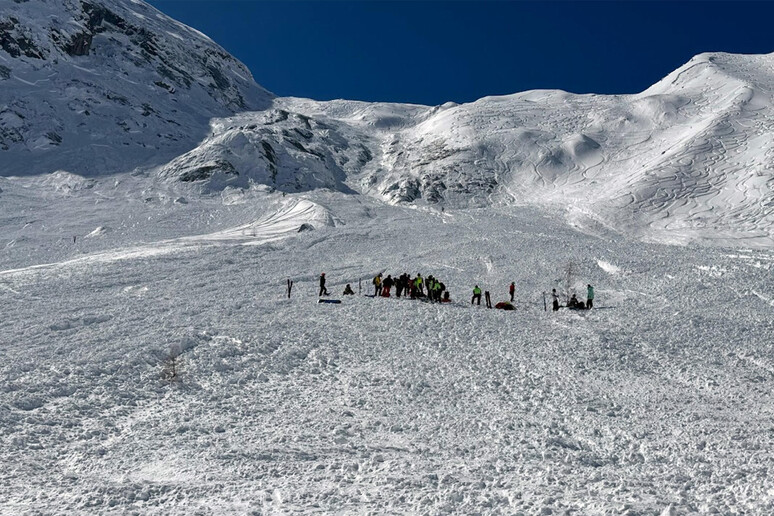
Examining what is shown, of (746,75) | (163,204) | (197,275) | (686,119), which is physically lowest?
(197,275)

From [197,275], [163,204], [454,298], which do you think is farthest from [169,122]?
[454,298]

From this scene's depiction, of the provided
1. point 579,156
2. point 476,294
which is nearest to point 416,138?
point 579,156

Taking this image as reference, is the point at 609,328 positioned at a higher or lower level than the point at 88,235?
lower

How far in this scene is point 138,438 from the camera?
14984mm

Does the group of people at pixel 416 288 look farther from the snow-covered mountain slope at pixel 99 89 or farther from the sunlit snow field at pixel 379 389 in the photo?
the snow-covered mountain slope at pixel 99 89

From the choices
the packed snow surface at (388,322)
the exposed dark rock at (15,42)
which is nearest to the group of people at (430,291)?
the packed snow surface at (388,322)

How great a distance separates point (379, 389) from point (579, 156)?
64792 mm

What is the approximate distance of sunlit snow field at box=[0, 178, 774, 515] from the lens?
12.5 m

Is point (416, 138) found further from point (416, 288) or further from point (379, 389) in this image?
point (379, 389)

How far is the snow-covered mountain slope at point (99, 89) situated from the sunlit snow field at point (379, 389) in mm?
42103

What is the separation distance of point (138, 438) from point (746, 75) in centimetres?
9581

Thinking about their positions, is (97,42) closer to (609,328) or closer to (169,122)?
(169,122)

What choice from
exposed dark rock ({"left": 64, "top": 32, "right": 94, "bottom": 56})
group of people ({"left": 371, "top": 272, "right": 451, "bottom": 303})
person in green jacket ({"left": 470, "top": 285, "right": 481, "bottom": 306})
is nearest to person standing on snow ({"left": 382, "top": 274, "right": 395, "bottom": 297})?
group of people ({"left": 371, "top": 272, "right": 451, "bottom": 303})

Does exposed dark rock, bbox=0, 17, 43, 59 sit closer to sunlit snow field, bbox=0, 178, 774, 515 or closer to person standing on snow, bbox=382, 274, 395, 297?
sunlit snow field, bbox=0, 178, 774, 515
